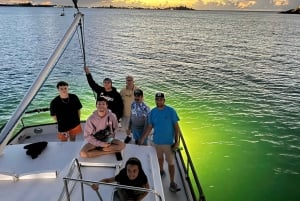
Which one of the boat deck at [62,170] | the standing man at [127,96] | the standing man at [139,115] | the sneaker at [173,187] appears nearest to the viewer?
the boat deck at [62,170]

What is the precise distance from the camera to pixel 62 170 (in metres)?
6.06

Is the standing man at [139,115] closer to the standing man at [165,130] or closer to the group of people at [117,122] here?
the group of people at [117,122]

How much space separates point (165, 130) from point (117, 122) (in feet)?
3.88

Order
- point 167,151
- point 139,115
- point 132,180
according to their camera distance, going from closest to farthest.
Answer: point 132,180
point 167,151
point 139,115

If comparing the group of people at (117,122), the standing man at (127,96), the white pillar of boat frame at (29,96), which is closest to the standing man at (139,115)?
the group of people at (117,122)

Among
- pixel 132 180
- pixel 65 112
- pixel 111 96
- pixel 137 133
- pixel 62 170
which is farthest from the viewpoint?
pixel 111 96

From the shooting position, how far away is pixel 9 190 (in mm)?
5551

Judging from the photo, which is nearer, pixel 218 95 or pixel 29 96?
pixel 29 96

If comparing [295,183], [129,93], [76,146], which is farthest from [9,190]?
[295,183]

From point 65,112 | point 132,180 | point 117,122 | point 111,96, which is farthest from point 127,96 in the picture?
point 132,180

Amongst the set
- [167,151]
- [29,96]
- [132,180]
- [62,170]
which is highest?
[29,96]

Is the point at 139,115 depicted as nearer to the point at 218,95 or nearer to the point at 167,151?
the point at 167,151

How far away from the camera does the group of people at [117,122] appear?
6.77m

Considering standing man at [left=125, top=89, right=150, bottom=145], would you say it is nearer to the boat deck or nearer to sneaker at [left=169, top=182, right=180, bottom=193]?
the boat deck
